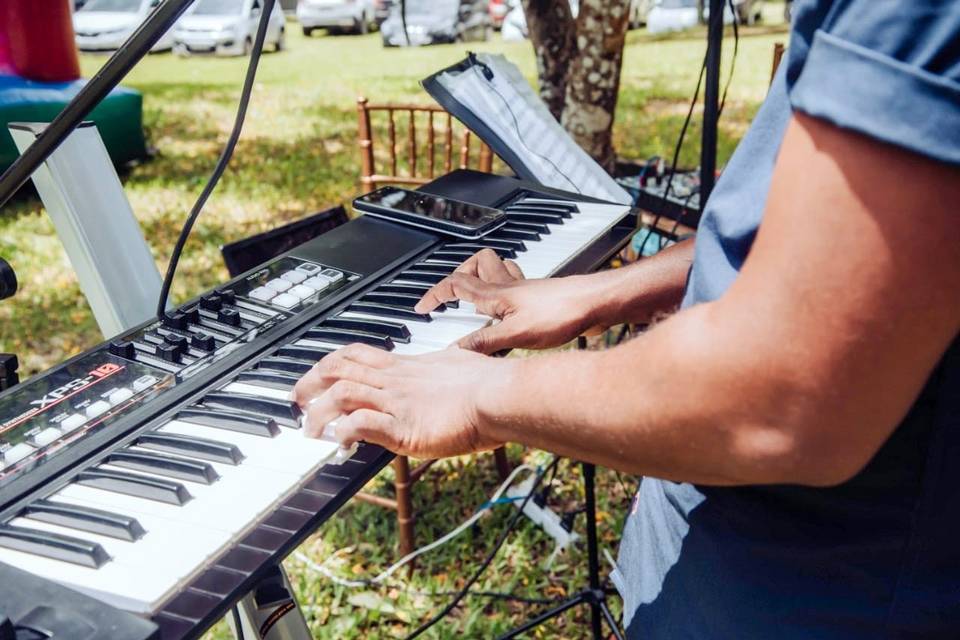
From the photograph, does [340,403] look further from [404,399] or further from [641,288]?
[641,288]

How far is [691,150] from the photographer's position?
705 cm

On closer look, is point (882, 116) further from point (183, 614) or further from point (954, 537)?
point (183, 614)

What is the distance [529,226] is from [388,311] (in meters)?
0.48

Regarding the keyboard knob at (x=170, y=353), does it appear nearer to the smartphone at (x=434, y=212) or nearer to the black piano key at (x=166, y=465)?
the black piano key at (x=166, y=465)

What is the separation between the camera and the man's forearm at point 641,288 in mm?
1311

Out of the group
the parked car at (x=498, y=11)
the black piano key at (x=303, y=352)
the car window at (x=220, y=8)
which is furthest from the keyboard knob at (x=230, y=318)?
the parked car at (x=498, y=11)

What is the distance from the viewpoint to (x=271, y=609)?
Result: 1.32 metres

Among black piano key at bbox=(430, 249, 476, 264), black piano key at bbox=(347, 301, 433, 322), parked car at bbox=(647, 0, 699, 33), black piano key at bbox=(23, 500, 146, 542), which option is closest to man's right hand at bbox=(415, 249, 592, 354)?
black piano key at bbox=(347, 301, 433, 322)

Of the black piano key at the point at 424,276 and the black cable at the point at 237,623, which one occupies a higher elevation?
the black piano key at the point at 424,276

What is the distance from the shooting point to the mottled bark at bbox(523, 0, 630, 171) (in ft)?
12.1

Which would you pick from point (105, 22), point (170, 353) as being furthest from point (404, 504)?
point (105, 22)

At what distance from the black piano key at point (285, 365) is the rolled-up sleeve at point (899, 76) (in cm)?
74

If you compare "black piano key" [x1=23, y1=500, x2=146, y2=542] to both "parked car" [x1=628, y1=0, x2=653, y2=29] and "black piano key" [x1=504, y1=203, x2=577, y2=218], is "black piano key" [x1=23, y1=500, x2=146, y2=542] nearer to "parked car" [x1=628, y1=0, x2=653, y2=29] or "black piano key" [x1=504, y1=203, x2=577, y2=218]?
"black piano key" [x1=504, y1=203, x2=577, y2=218]

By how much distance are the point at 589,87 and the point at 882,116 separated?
135 inches
